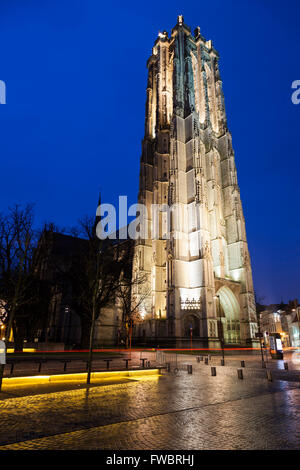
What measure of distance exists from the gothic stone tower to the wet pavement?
2159 centimetres

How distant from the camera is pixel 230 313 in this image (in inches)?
1417

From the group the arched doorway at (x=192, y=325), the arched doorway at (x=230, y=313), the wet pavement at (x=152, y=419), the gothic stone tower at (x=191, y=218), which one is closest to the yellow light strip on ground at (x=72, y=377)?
the wet pavement at (x=152, y=419)

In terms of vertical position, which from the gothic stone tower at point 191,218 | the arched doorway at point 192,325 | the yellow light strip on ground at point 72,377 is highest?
the gothic stone tower at point 191,218

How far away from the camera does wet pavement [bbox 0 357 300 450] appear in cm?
382

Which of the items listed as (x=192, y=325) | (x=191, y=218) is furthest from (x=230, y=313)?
(x=191, y=218)

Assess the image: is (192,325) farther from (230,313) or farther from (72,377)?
(72,377)

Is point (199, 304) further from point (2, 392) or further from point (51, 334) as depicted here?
point (2, 392)

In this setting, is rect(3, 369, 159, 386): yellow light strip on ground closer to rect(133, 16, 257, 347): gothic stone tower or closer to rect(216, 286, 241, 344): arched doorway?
rect(133, 16, 257, 347): gothic stone tower

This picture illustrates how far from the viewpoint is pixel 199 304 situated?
31469 millimetres

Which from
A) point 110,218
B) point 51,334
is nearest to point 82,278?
point 110,218

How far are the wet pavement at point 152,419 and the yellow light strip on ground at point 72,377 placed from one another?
5.90 ft

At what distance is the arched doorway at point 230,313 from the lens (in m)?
34.9

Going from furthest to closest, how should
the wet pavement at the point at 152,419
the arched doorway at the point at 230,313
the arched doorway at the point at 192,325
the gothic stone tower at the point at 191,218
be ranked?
the arched doorway at the point at 230,313, the gothic stone tower at the point at 191,218, the arched doorway at the point at 192,325, the wet pavement at the point at 152,419

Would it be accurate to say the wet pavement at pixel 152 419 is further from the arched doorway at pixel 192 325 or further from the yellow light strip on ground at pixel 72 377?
the arched doorway at pixel 192 325
